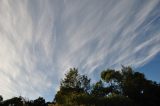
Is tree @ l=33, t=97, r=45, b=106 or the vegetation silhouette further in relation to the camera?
tree @ l=33, t=97, r=45, b=106

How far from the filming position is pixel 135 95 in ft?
237

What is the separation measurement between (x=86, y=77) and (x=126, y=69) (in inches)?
669

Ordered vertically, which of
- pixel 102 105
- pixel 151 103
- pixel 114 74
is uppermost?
pixel 114 74

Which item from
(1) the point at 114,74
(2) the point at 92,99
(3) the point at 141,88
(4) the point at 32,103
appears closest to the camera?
(2) the point at 92,99

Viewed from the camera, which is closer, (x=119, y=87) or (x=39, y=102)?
(x=119, y=87)

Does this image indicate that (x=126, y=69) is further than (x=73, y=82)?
Yes

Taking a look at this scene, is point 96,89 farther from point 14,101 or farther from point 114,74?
point 14,101

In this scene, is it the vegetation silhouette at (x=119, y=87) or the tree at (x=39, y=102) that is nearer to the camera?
the vegetation silhouette at (x=119, y=87)

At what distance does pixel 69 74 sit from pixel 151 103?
27328mm

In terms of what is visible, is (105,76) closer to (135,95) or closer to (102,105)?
(135,95)

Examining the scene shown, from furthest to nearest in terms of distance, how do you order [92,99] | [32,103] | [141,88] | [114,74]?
[32,103] < [114,74] < [141,88] < [92,99]

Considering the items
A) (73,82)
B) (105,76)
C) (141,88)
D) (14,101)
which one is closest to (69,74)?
(73,82)

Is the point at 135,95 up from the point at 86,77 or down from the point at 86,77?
down

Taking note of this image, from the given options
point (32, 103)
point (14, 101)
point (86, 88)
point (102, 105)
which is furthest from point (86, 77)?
point (14, 101)
